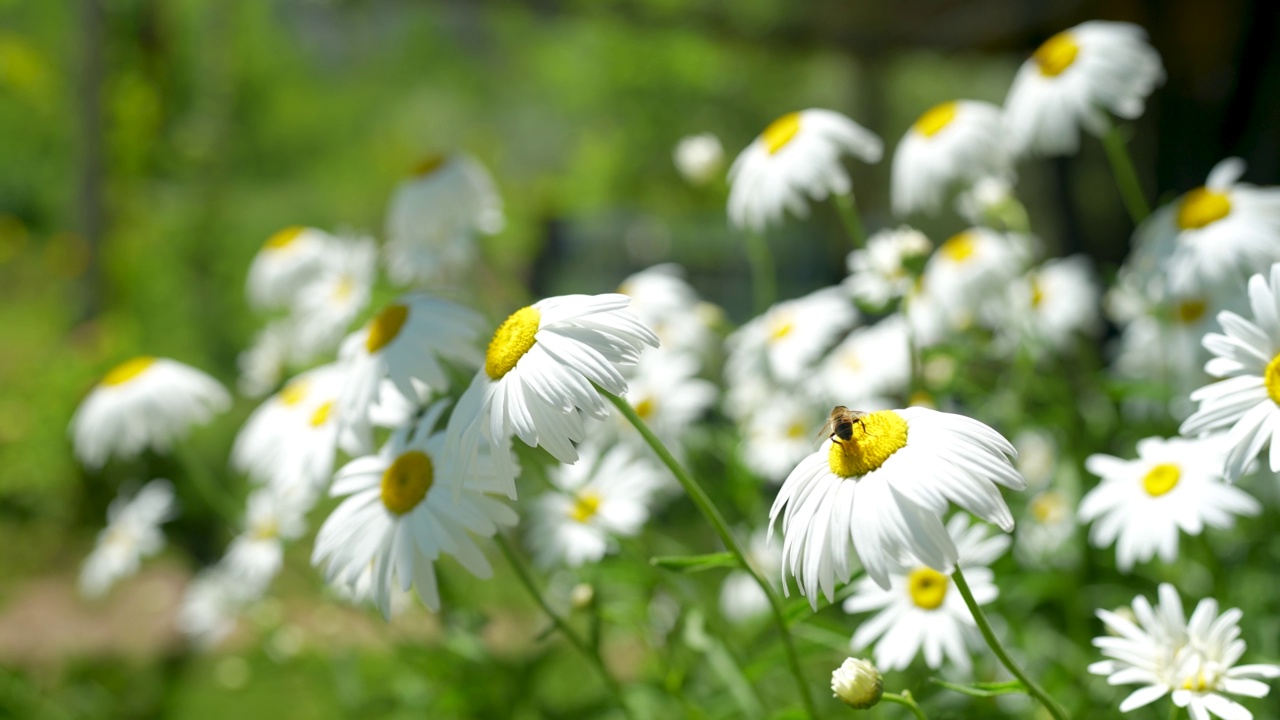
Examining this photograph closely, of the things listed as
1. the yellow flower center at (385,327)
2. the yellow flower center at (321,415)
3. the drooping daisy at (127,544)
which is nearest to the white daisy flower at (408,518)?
the yellow flower center at (385,327)

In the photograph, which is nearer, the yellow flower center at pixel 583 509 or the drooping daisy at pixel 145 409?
the yellow flower center at pixel 583 509

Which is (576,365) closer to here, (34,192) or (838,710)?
(838,710)

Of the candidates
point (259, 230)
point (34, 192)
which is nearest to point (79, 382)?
point (259, 230)

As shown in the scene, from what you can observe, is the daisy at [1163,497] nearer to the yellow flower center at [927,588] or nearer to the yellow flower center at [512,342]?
the yellow flower center at [927,588]

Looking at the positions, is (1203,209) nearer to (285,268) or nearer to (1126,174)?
(1126,174)

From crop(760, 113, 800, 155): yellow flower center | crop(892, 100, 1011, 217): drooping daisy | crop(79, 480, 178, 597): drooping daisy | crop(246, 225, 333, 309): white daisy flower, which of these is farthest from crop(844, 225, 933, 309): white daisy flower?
crop(79, 480, 178, 597): drooping daisy

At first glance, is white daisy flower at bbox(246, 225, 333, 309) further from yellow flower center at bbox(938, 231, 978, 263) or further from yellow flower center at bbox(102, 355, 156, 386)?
yellow flower center at bbox(938, 231, 978, 263)

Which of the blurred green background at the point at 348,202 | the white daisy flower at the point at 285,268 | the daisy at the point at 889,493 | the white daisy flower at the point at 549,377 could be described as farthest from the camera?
the blurred green background at the point at 348,202
